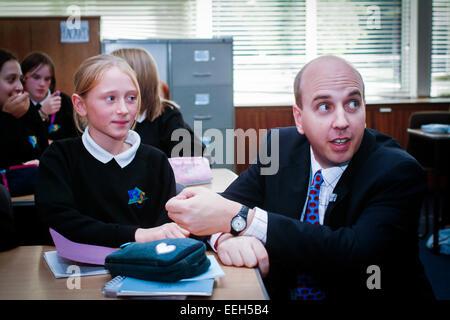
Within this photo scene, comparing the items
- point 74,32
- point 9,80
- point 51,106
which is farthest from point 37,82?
point 74,32

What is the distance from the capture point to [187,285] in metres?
0.97

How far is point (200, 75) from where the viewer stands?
4.97 meters

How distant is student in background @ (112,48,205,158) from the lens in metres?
2.55

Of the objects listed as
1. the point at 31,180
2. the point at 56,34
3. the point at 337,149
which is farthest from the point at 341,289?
the point at 56,34

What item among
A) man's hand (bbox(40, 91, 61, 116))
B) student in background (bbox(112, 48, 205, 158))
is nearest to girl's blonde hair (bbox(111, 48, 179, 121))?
student in background (bbox(112, 48, 205, 158))

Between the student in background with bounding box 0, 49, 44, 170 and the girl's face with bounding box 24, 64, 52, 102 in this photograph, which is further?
the girl's face with bounding box 24, 64, 52, 102

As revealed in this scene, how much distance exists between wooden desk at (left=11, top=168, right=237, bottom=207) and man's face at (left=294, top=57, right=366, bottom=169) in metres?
1.03

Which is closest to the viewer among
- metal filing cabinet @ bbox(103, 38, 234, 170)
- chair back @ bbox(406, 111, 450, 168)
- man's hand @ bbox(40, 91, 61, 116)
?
man's hand @ bbox(40, 91, 61, 116)

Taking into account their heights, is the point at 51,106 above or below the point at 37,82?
below

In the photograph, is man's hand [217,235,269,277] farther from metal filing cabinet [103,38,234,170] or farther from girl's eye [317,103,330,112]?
metal filing cabinet [103,38,234,170]

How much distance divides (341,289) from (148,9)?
17.1ft

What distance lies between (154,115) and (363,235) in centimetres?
183

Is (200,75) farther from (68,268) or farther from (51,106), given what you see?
(68,268)
